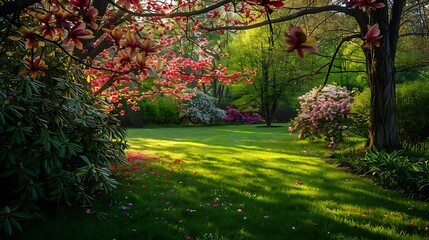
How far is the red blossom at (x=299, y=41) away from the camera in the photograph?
4.55 feet

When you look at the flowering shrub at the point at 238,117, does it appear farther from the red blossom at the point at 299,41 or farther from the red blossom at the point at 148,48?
the red blossom at the point at 299,41

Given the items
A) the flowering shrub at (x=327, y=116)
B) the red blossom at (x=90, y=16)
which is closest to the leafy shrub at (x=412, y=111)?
the flowering shrub at (x=327, y=116)

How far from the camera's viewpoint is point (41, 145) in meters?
3.78

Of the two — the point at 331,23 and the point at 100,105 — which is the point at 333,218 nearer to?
the point at 100,105

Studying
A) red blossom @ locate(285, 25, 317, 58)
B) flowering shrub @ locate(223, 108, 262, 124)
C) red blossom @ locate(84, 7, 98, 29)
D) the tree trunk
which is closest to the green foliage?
the tree trunk

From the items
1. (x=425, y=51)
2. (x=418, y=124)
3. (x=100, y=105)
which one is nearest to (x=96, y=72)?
(x=100, y=105)

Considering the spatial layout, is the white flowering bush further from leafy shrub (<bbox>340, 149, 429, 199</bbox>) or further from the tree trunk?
leafy shrub (<bbox>340, 149, 429, 199</bbox>)

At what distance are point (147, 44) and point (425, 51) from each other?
1188cm

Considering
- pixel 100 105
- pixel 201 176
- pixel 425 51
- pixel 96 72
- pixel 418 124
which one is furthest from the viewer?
pixel 425 51

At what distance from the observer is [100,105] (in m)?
5.67

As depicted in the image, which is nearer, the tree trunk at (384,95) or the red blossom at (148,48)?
the red blossom at (148,48)

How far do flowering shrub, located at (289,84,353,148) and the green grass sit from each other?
4631 mm

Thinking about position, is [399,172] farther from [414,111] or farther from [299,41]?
[299,41]

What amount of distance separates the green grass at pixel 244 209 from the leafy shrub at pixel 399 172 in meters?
0.29
